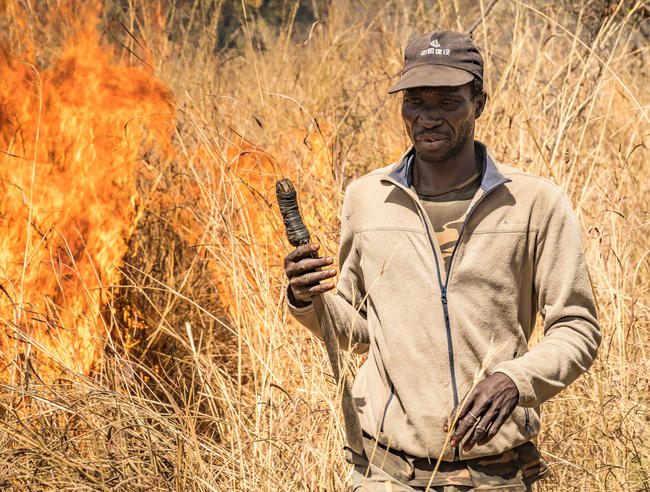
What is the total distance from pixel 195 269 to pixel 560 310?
258cm

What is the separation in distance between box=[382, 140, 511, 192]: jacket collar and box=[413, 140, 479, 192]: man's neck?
0.03 m

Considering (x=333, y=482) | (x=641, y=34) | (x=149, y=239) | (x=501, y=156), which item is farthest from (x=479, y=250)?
(x=641, y=34)

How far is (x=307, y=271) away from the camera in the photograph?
182 cm

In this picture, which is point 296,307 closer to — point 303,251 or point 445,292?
point 303,251

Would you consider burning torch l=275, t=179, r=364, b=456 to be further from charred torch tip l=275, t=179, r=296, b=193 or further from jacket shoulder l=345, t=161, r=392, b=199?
jacket shoulder l=345, t=161, r=392, b=199

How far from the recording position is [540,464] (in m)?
1.92

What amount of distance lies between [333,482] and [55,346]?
141cm

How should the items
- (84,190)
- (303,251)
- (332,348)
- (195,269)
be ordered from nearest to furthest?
(303,251), (332,348), (84,190), (195,269)

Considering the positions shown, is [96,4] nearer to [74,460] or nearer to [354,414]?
[74,460]

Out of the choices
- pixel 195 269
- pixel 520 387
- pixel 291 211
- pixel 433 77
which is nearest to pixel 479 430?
pixel 520 387

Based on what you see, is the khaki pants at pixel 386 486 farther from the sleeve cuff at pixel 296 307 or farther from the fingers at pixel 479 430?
the sleeve cuff at pixel 296 307

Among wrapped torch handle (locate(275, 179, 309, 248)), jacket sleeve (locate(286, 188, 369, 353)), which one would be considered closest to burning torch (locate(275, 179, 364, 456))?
wrapped torch handle (locate(275, 179, 309, 248))

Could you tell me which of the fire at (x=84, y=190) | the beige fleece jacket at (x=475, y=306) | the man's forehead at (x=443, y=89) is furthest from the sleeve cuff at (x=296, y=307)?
the fire at (x=84, y=190)

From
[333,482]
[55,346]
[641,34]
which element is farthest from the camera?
[641,34]
